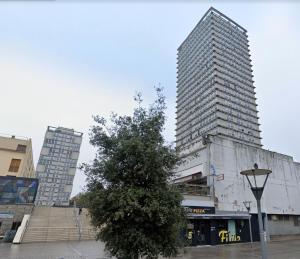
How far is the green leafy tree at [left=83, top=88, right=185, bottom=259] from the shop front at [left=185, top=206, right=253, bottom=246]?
635 inches

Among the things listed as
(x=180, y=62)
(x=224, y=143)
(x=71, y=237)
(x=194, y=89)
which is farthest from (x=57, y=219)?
(x=180, y=62)

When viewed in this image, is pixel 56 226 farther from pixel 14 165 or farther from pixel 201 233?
pixel 14 165

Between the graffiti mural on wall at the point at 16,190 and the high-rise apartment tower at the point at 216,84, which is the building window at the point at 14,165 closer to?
the graffiti mural on wall at the point at 16,190

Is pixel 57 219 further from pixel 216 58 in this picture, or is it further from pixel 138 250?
pixel 216 58

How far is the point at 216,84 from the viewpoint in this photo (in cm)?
8800

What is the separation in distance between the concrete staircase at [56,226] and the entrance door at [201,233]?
9.54 meters

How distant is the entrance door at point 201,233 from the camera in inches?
977

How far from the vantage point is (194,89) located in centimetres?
9906

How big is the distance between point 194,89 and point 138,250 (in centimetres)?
9400

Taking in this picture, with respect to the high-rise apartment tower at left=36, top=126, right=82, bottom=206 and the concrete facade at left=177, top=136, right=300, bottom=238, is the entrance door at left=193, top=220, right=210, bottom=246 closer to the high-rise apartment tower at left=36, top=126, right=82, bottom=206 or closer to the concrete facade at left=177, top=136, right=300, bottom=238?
the concrete facade at left=177, top=136, right=300, bottom=238

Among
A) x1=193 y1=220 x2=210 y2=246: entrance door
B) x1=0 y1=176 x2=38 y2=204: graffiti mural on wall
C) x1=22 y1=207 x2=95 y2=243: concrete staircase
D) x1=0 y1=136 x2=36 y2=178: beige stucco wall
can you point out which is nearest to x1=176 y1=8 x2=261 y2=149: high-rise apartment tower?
x1=0 y1=136 x2=36 y2=178: beige stucco wall

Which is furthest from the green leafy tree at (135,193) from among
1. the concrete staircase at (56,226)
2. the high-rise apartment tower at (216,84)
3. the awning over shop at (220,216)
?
the high-rise apartment tower at (216,84)

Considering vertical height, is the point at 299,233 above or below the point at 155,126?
below

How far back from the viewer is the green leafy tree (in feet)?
27.0
